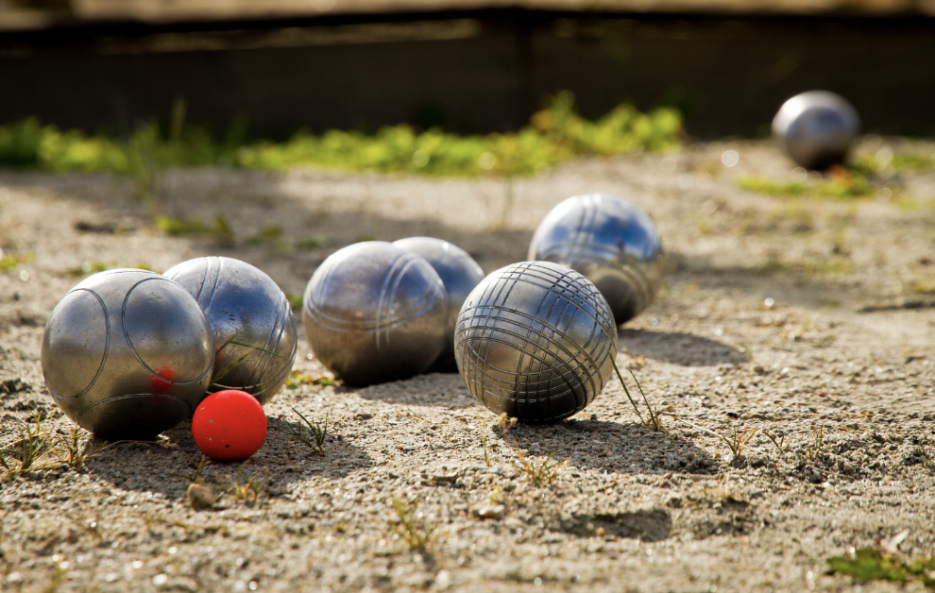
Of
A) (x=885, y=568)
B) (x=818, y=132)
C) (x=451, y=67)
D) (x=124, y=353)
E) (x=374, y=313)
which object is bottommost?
(x=885, y=568)

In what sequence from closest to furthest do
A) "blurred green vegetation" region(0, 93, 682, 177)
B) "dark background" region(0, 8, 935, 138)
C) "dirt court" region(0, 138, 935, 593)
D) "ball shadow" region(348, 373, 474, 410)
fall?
"dirt court" region(0, 138, 935, 593)
"ball shadow" region(348, 373, 474, 410)
"blurred green vegetation" region(0, 93, 682, 177)
"dark background" region(0, 8, 935, 138)

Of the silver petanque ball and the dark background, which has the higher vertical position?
the dark background

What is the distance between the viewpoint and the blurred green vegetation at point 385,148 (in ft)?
37.9

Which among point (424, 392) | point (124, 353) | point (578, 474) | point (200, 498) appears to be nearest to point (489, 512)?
point (578, 474)

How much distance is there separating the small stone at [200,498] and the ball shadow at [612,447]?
1.33 meters

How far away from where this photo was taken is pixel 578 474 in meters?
3.61

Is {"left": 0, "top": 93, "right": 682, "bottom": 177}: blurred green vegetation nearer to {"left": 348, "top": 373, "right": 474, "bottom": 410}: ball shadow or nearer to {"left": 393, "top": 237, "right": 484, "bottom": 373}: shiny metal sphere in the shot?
{"left": 393, "top": 237, "right": 484, "bottom": 373}: shiny metal sphere

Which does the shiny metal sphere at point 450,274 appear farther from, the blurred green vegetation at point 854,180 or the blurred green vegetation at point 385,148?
the blurred green vegetation at point 854,180

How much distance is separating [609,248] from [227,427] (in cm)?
284

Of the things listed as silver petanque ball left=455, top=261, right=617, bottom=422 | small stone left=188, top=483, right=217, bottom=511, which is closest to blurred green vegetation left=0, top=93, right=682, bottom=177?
silver petanque ball left=455, top=261, right=617, bottom=422

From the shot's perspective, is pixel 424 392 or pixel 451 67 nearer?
pixel 424 392

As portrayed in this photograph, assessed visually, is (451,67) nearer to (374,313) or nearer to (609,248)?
(609,248)

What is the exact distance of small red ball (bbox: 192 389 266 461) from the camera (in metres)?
3.69

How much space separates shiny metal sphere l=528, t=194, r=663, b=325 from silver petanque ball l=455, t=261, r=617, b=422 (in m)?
1.39
